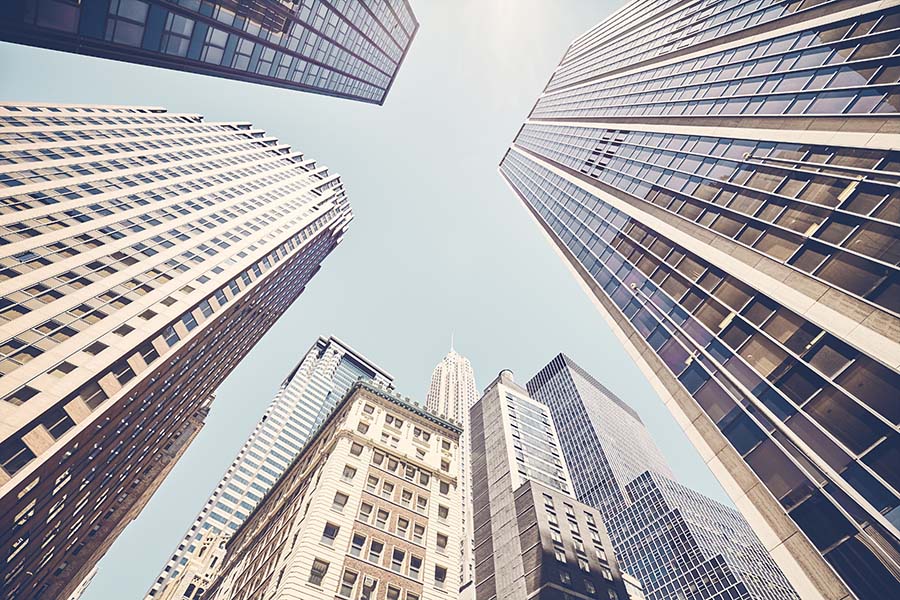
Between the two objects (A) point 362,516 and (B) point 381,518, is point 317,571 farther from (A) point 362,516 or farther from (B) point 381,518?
(B) point 381,518

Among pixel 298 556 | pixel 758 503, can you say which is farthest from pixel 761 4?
pixel 298 556

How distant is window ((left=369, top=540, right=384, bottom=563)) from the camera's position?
33.7 metres

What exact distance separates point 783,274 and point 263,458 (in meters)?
139

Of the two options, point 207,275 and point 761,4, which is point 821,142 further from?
point 207,275

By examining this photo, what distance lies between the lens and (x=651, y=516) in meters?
114

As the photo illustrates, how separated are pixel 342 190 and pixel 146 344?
267 feet

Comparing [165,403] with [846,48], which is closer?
[846,48]

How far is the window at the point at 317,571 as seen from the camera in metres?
30.1

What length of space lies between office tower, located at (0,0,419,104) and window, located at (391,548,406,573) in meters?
40.1

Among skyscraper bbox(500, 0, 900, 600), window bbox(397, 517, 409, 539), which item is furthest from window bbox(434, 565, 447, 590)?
skyscraper bbox(500, 0, 900, 600)

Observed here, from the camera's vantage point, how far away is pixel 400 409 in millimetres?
50938

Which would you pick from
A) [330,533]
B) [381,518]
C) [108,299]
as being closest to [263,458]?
[108,299]

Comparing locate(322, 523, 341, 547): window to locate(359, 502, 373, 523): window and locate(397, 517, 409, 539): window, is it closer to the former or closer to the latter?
locate(359, 502, 373, 523): window

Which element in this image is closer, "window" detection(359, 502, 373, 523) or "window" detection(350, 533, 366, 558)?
"window" detection(350, 533, 366, 558)
